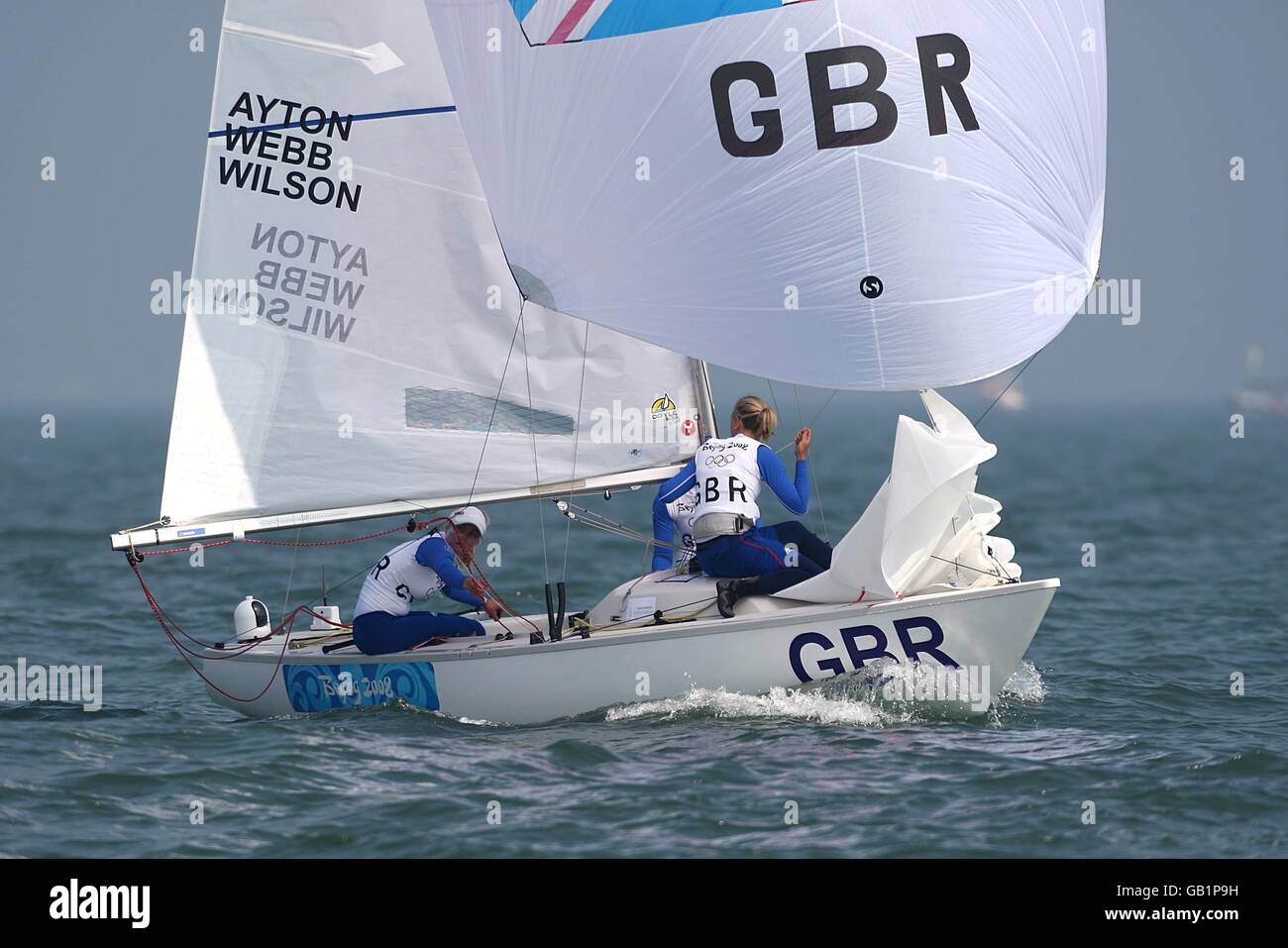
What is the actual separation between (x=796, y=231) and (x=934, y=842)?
3180 millimetres

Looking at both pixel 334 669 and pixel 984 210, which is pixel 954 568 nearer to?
pixel 984 210

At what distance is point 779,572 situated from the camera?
793cm

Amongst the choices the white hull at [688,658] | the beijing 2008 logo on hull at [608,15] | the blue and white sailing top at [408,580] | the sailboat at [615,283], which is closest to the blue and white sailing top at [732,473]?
the sailboat at [615,283]

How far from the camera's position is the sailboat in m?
7.76

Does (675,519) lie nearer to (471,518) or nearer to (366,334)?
(471,518)

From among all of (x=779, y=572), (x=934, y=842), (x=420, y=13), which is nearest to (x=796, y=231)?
(x=779, y=572)

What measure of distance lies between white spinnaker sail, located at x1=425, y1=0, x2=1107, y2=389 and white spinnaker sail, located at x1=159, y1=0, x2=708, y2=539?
0.93 meters

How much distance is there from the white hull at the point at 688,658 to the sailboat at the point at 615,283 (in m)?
0.02

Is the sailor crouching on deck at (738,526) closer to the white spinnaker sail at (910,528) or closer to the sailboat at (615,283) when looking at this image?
the sailboat at (615,283)

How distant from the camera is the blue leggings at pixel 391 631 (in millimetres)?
8273

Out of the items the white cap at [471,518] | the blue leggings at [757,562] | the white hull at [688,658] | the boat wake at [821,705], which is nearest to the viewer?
the white hull at [688,658]

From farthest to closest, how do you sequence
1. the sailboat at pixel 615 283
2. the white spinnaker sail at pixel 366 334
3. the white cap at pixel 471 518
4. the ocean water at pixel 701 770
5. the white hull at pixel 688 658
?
the white spinnaker sail at pixel 366 334, the white cap at pixel 471 518, the sailboat at pixel 615 283, the white hull at pixel 688 658, the ocean water at pixel 701 770

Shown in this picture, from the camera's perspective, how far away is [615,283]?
8117 millimetres

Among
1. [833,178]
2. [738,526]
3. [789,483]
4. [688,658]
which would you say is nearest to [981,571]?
[789,483]
